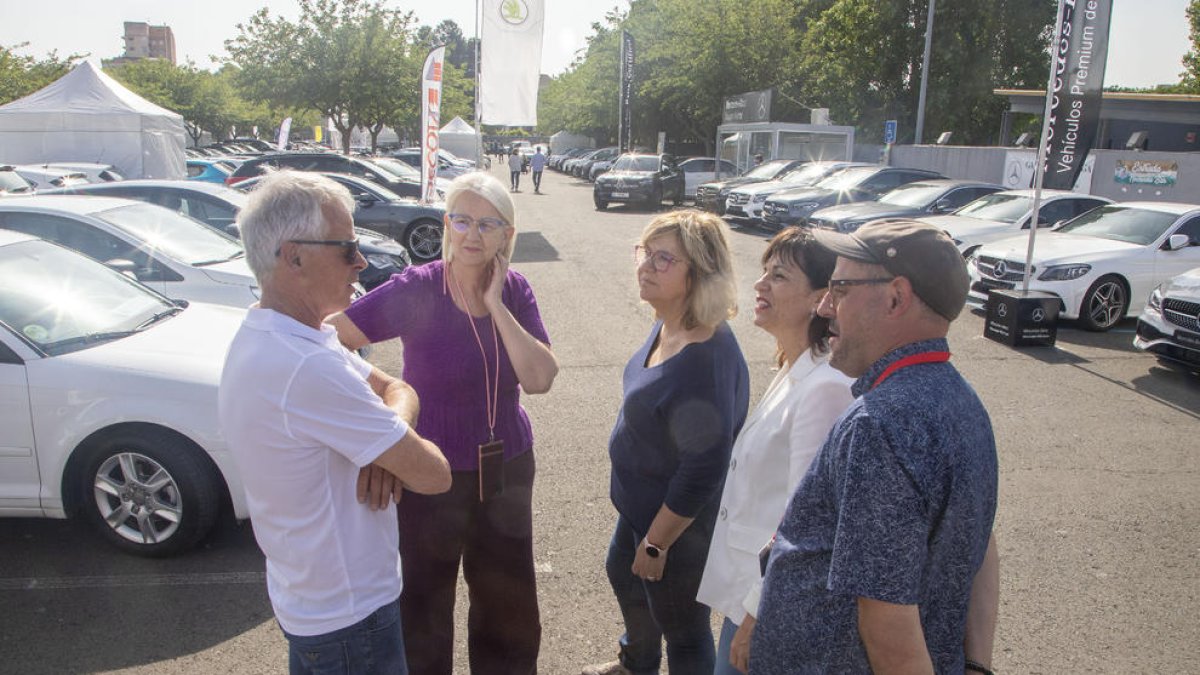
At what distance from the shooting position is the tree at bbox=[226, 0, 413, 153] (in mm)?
27000

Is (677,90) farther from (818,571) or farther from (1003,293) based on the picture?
(818,571)

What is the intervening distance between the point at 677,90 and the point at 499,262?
35212mm

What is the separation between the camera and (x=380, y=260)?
9.56 meters

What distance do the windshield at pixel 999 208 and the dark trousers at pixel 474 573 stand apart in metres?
11.9

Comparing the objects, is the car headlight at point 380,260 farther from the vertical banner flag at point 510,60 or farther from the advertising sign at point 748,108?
the advertising sign at point 748,108

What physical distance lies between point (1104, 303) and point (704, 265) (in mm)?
9143

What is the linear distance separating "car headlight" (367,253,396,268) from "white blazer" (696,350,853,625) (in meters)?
7.87

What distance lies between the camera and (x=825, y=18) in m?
30.8

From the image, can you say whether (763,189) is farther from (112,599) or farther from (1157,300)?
(112,599)

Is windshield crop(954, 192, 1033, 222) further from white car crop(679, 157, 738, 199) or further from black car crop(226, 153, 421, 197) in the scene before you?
white car crop(679, 157, 738, 199)

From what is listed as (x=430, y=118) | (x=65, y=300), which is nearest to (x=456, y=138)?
(x=430, y=118)

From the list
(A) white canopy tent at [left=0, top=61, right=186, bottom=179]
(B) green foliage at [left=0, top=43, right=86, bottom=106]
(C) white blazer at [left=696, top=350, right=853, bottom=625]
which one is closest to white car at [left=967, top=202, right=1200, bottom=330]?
(C) white blazer at [left=696, top=350, right=853, bottom=625]

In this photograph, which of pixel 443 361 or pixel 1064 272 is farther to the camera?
pixel 1064 272

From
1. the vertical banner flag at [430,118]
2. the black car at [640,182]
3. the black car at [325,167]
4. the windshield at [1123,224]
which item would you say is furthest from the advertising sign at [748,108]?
the windshield at [1123,224]
